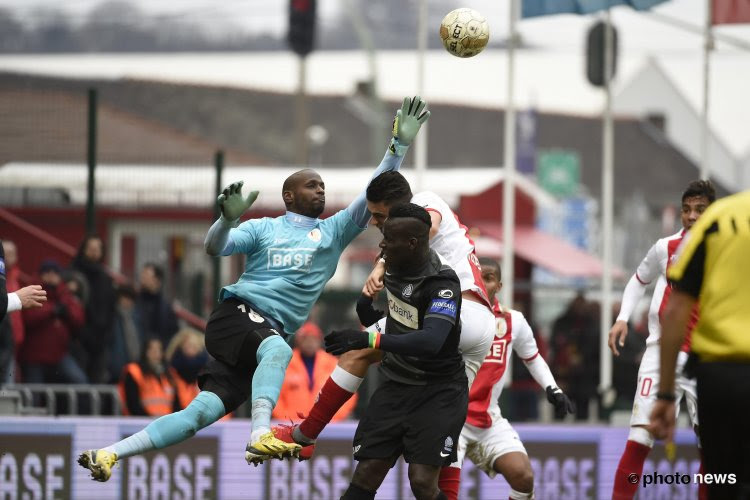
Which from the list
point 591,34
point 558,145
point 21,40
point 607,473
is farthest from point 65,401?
point 558,145

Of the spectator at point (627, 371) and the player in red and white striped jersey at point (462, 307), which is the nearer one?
the player in red and white striped jersey at point (462, 307)

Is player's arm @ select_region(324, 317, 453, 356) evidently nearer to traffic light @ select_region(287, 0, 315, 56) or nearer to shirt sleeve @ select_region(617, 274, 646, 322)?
shirt sleeve @ select_region(617, 274, 646, 322)

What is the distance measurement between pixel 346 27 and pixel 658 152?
51.8 ft

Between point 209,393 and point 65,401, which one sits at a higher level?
point 209,393

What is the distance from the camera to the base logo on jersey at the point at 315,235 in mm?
9609

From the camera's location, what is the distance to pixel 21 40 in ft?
155

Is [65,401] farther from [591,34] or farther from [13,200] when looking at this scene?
[591,34]

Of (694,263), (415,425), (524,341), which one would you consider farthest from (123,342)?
(694,263)

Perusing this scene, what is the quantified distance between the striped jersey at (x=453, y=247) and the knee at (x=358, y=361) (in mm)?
747

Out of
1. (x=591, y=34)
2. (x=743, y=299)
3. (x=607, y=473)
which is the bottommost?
(x=607, y=473)

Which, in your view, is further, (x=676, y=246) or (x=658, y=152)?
(x=658, y=152)

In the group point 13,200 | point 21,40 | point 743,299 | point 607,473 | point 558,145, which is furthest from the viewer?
point 558,145

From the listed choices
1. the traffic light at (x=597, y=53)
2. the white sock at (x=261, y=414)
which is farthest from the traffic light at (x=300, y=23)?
the white sock at (x=261, y=414)

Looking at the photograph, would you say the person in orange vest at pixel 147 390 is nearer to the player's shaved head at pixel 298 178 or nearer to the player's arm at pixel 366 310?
the player's shaved head at pixel 298 178
